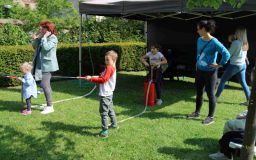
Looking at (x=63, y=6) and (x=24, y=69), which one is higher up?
(x=63, y=6)

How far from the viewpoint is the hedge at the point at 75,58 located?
1037 cm

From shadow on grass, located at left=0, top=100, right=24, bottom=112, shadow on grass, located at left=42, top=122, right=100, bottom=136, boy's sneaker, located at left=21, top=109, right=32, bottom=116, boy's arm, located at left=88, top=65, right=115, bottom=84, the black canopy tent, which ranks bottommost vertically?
shadow on grass, located at left=42, top=122, right=100, bottom=136

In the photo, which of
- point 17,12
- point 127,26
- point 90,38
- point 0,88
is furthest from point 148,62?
point 17,12

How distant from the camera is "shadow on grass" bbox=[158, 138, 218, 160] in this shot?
5086mm

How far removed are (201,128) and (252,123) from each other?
118 inches

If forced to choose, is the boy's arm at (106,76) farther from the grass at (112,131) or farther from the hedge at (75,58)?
the hedge at (75,58)

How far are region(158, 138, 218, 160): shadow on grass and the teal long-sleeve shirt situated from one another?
1.33 m

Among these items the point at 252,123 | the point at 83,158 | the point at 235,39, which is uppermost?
the point at 235,39

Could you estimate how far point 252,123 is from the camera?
3359mm

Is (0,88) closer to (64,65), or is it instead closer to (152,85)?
(64,65)

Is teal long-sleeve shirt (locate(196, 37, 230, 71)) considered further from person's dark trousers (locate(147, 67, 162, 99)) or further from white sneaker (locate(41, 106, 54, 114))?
white sneaker (locate(41, 106, 54, 114))

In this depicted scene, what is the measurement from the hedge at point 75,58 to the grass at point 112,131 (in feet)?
5.18

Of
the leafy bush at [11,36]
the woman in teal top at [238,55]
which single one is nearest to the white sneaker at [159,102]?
the woman in teal top at [238,55]

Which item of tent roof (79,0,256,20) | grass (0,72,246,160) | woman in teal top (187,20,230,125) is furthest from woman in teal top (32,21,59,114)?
woman in teal top (187,20,230,125)
